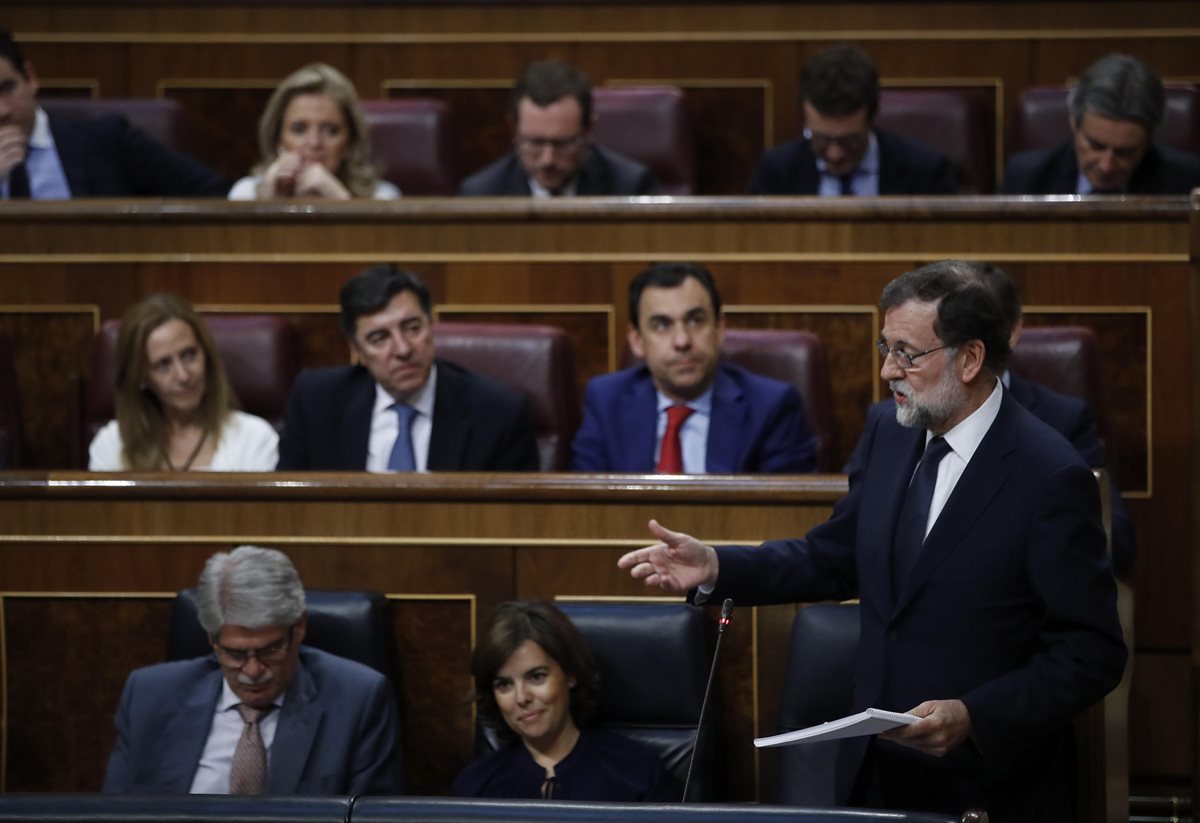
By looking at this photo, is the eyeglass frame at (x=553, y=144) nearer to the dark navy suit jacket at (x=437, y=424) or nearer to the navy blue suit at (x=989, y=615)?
the dark navy suit jacket at (x=437, y=424)

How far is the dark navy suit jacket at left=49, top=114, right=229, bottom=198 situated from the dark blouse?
3.76ft

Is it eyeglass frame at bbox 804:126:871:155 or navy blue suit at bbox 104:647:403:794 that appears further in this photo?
eyeglass frame at bbox 804:126:871:155

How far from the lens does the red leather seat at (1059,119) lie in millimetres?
2363

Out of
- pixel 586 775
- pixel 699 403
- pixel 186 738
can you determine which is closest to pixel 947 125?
pixel 699 403

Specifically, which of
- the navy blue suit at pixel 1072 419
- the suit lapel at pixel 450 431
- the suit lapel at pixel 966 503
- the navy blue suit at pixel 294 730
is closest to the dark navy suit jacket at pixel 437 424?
the suit lapel at pixel 450 431

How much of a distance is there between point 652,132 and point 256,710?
4.21 feet

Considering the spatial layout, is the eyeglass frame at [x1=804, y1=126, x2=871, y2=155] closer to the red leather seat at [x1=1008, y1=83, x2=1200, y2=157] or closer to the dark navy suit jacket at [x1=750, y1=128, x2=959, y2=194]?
the dark navy suit jacket at [x1=750, y1=128, x2=959, y2=194]

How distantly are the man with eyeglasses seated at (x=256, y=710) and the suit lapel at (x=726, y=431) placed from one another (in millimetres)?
480

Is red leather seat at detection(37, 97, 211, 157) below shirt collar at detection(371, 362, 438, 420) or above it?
above

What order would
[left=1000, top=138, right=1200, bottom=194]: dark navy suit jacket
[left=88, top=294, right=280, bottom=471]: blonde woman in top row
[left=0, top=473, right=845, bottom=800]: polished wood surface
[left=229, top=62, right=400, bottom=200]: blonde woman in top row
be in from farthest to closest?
[left=229, top=62, right=400, bottom=200]: blonde woman in top row, [left=1000, top=138, right=1200, bottom=194]: dark navy suit jacket, [left=88, top=294, right=280, bottom=471]: blonde woman in top row, [left=0, top=473, right=845, bottom=800]: polished wood surface

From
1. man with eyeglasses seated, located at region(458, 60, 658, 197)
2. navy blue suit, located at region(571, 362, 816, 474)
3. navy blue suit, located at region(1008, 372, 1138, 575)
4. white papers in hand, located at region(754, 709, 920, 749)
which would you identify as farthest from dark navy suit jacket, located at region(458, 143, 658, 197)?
white papers in hand, located at region(754, 709, 920, 749)

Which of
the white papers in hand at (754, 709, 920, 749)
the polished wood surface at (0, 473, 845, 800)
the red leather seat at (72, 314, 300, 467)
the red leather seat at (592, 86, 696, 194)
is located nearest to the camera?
the white papers in hand at (754, 709, 920, 749)

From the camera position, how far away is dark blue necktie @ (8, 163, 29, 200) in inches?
86.9

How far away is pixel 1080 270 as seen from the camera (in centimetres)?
190
